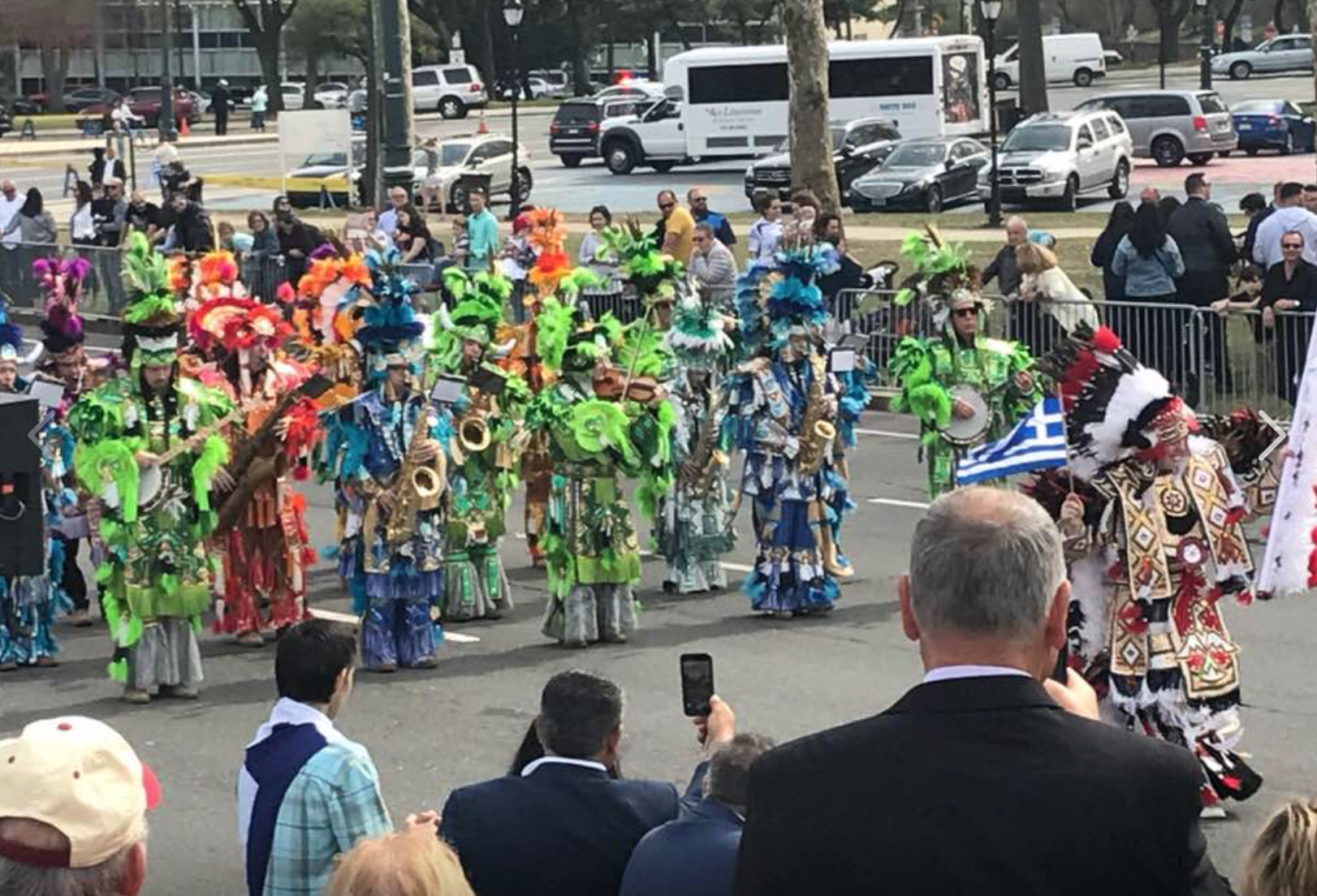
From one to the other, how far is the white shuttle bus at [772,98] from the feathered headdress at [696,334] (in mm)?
34653

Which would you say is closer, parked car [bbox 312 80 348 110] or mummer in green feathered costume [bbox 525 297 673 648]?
mummer in green feathered costume [bbox 525 297 673 648]

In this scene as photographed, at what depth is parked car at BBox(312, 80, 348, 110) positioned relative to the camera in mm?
76756

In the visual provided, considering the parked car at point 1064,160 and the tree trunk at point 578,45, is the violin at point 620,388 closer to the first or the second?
the parked car at point 1064,160

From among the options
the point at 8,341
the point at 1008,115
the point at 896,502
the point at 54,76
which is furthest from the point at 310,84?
the point at 8,341

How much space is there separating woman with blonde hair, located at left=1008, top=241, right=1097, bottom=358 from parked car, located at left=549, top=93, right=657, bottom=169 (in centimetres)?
3464

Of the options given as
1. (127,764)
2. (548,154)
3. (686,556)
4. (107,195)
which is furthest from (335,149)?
(127,764)

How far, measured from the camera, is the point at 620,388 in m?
13.8

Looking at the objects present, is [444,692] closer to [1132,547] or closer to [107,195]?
[1132,547]

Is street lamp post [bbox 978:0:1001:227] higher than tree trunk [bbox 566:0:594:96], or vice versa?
tree trunk [bbox 566:0:594:96]

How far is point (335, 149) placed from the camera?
129 ft

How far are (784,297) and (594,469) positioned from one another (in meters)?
1.50

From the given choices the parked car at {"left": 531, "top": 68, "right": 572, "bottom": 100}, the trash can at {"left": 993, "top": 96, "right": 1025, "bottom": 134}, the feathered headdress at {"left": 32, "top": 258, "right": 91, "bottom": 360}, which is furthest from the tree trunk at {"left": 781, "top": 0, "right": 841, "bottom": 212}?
the parked car at {"left": 531, "top": 68, "right": 572, "bottom": 100}

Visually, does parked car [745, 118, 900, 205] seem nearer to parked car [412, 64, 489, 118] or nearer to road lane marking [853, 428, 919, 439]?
road lane marking [853, 428, 919, 439]

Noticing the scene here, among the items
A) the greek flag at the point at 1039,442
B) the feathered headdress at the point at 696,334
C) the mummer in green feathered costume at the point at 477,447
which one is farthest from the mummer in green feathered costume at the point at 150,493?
the greek flag at the point at 1039,442
